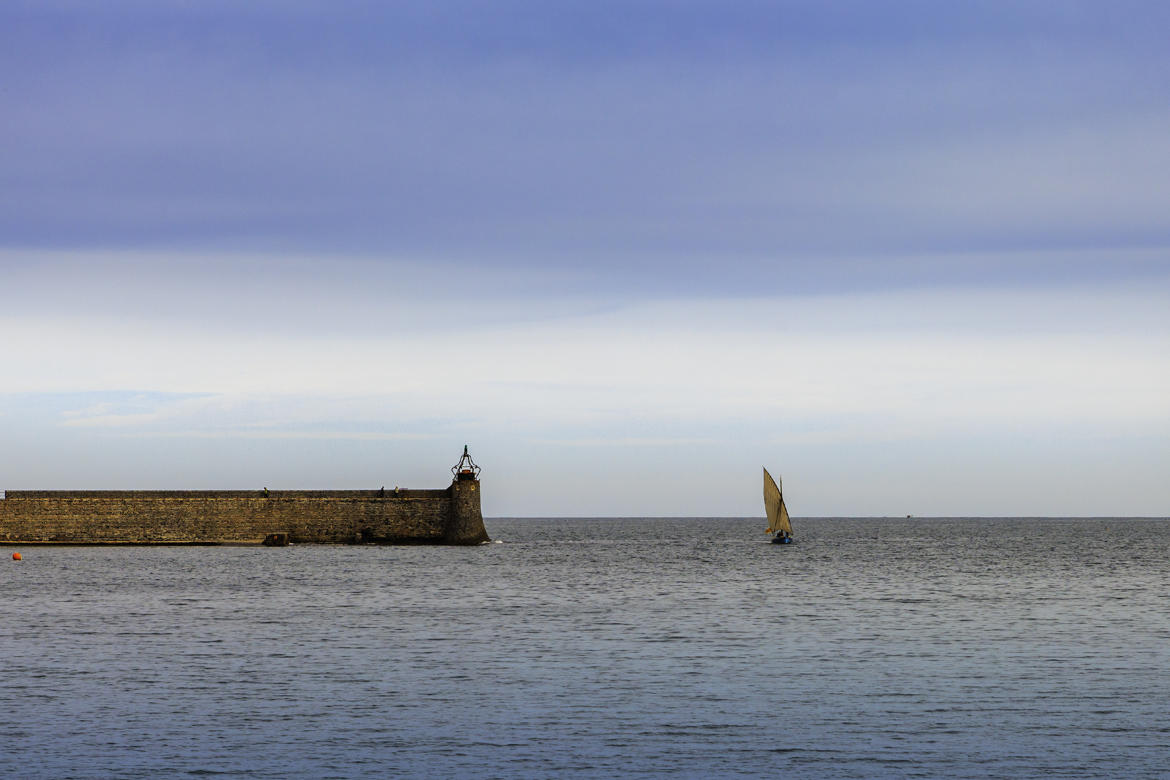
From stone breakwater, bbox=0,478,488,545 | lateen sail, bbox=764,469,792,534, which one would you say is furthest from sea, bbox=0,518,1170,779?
lateen sail, bbox=764,469,792,534

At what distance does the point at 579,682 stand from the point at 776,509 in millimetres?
97328

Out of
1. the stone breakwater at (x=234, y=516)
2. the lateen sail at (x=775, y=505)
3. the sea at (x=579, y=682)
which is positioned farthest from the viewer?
the lateen sail at (x=775, y=505)

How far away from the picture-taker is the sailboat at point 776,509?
11612 cm

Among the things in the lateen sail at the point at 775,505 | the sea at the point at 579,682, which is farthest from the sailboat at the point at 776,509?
the sea at the point at 579,682

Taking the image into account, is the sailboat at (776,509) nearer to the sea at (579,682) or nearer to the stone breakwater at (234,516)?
the stone breakwater at (234,516)

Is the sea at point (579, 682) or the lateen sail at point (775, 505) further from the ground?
the lateen sail at point (775, 505)

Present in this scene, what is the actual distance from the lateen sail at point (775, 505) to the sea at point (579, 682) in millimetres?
55418

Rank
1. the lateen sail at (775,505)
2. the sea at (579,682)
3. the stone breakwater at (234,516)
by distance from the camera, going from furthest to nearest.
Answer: the lateen sail at (775,505) → the stone breakwater at (234,516) → the sea at (579,682)

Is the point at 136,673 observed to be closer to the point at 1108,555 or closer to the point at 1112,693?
the point at 1112,693

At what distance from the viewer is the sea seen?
20906mm

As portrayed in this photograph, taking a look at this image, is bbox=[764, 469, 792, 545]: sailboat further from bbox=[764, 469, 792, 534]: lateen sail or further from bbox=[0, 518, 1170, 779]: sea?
bbox=[0, 518, 1170, 779]: sea

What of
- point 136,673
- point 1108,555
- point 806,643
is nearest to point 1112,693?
point 806,643

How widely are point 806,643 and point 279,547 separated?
71441 mm

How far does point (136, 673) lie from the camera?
1179 inches
